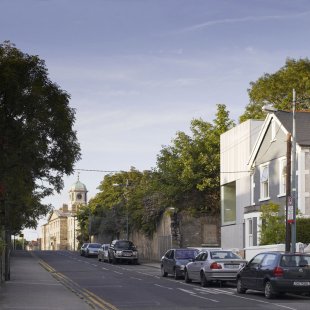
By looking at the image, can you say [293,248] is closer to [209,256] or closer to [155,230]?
[209,256]

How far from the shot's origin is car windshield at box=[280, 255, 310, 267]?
77.4 ft

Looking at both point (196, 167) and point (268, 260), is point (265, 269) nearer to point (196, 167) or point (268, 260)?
point (268, 260)

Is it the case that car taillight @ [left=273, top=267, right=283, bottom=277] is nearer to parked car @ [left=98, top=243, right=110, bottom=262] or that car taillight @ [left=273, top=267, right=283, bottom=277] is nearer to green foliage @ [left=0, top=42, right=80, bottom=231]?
green foliage @ [left=0, top=42, right=80, bottom=231]

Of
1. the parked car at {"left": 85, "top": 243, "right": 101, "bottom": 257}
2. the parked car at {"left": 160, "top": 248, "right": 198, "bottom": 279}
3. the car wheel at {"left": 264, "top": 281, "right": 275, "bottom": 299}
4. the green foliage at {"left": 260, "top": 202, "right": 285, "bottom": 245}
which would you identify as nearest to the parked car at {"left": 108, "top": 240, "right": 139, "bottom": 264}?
the parked car at {"left": 85, "top": 243, "right": 101, "bottom": 257}

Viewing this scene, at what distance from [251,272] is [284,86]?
36408 mm

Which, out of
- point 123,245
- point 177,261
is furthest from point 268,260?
point 123,245

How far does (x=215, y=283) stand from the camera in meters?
32.1

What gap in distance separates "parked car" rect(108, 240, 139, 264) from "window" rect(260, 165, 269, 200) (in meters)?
15.4

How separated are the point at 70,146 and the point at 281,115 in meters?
22.4

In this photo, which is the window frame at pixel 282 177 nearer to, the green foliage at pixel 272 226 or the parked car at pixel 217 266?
the green foliage at pixel 272 226

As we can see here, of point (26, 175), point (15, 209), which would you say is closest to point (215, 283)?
point (15, 209)

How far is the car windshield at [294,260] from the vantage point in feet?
77.4

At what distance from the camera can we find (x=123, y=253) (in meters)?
58.4

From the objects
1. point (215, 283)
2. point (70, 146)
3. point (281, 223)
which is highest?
point (70, 146)
